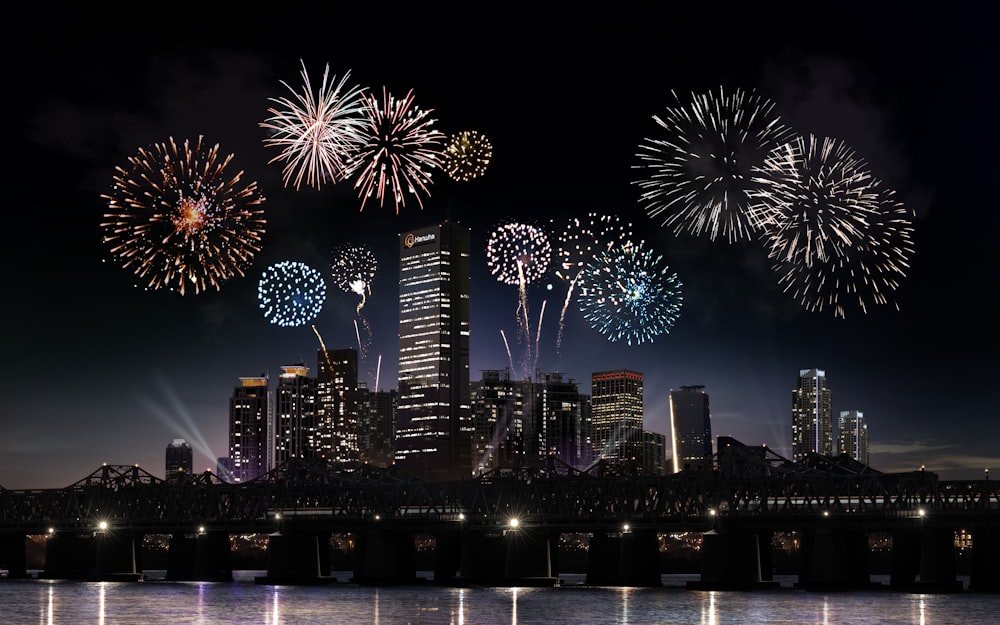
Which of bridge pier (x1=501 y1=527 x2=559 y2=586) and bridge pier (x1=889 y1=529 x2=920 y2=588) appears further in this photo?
bridge pier (x1=501 y1=527 x2=559 y2=586)

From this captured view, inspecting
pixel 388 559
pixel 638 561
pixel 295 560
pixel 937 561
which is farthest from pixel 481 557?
pixel 937 561

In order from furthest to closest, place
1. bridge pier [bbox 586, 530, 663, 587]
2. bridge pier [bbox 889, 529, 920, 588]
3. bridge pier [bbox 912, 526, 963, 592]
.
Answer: bridge pier [bbox 586, 530, 663, 587] → bridge pier [bbox 889, 529, 920, 588] → bridge pier [bbox 912, 526, 963, 592]

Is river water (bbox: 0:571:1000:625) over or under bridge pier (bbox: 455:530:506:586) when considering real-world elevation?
under

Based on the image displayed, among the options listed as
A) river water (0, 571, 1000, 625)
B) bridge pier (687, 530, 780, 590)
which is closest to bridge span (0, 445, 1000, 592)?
bridge pier (687, 530, 780, 590)

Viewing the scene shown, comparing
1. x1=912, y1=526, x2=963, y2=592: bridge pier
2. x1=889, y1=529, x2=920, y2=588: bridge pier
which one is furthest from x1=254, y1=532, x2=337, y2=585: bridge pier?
x1=912, y1=526, x2=963, y2=592: bridge pier

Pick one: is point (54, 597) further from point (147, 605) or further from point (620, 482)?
point (620, 482)

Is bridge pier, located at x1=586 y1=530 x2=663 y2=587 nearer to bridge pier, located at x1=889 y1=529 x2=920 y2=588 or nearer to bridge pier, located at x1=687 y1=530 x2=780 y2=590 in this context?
bridge pier, located at x1=687 y1=530 x2=780 y2=590

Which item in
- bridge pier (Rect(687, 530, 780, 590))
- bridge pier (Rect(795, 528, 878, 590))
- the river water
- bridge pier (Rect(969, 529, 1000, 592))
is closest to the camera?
Result: the river water

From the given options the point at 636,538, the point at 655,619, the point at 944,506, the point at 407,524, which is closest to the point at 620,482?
the point at 636,538
